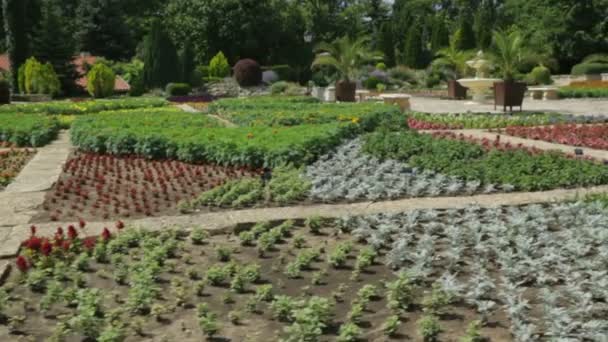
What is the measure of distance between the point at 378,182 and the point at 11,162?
233 inches

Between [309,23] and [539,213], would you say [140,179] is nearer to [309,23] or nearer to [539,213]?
[539,213]

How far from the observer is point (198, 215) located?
6.31 meters

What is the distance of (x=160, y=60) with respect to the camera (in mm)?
31609

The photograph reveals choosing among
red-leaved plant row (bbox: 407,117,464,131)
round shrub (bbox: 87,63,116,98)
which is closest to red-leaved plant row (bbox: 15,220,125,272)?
red-leaved plant row (bbox: 407,117,464,131)

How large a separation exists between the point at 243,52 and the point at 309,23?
23.5 ft

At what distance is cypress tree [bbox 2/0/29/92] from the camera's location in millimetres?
32844

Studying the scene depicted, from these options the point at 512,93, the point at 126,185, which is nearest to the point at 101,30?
the point at 512,93

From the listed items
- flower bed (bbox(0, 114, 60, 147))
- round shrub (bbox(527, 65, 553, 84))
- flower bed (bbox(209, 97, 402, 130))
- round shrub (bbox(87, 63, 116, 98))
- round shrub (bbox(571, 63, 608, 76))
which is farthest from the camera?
round shrub (bbox(571, 63, 608, 76))

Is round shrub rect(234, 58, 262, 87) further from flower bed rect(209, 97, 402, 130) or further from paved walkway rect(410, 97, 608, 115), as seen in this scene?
flower bed rect(209, 97, 402, 130)

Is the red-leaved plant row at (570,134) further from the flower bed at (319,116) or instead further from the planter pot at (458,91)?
the planter pot at (458,91)

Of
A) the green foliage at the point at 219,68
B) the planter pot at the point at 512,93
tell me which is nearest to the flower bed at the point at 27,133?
the planter pot at the point at 512,93

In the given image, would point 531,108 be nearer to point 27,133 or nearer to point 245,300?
point 27,133

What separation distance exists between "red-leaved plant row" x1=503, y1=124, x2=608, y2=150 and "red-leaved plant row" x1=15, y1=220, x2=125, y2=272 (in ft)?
25.9

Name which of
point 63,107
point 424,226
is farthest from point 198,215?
point 63,107
